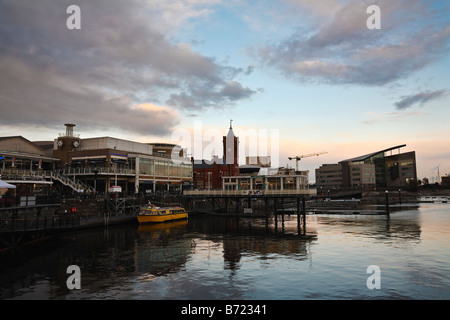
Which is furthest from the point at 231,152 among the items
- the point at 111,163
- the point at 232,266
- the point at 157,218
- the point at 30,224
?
the point at 232,266

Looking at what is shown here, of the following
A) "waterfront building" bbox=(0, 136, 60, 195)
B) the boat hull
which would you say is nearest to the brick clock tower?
the boat hull

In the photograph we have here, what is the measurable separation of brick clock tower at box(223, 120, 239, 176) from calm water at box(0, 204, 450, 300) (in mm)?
100214

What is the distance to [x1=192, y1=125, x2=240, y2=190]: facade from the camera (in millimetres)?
145625

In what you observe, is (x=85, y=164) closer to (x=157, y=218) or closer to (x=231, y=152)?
(x=157, y=218)

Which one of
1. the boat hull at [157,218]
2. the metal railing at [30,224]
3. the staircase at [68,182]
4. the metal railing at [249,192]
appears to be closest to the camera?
the metal railing at [30,224]

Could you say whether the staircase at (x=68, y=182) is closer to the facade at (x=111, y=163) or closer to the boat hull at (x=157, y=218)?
the facade at (x=111, y=163)

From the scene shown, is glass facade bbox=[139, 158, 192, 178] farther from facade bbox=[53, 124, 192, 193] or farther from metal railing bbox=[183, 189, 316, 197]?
metal railing bbox=[183, 189, 316, 197]

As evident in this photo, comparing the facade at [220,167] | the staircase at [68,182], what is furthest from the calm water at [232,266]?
the facade at [220,167]

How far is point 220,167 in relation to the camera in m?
149

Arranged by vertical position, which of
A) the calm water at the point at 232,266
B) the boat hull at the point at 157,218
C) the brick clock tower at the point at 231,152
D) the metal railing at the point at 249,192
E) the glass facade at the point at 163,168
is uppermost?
the brick clock tower at the point at 231,152

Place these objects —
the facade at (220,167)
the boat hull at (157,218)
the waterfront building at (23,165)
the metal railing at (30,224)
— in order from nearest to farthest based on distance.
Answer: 1. the metal railing at (30,224)
2. the boat hull at (157,218)
3. the waterfront building at (23,165)
4. the facade at (220,167)

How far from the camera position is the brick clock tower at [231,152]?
494 feet

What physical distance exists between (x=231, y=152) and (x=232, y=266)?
4862 inches
